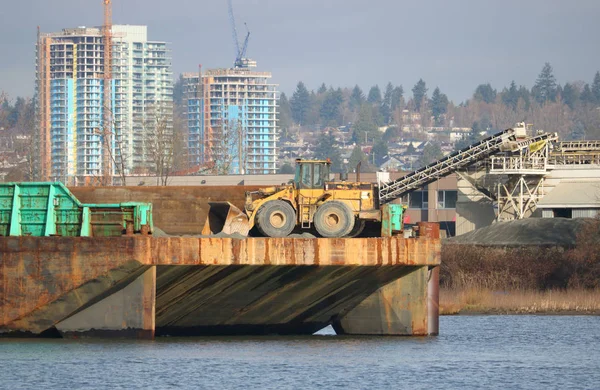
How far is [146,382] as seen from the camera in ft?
101

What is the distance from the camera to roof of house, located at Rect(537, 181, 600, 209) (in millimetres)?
80562

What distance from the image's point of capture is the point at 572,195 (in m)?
81.8

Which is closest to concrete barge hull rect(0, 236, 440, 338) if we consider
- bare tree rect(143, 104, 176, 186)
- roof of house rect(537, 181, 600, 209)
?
roof of house rect(537, 181, 600, 209)

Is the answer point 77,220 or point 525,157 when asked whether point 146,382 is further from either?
point 525,157

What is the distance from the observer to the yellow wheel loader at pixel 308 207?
37.3 metres

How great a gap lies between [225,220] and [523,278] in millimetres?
27589

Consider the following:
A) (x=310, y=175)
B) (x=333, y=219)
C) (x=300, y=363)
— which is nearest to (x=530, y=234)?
(x=310, y=175)

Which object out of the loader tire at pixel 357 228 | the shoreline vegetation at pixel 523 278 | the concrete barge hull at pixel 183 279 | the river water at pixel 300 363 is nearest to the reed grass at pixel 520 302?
the shoreline vegetation at pixel 523 278

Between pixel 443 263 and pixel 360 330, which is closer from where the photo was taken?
pixel 360 330

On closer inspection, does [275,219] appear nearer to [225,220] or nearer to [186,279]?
[225,220]

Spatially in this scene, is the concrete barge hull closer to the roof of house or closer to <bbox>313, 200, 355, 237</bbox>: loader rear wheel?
<bbox>313, 200, 355, 237</bbox>: loader rear wheel

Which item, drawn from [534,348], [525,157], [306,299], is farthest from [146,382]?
[525,157]

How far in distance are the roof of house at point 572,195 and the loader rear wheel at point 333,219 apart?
148 ft

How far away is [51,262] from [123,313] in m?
2.18
